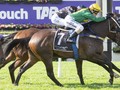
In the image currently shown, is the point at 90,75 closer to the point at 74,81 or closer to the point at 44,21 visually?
the point at 74,81

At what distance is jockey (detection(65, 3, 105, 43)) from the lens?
11.2m

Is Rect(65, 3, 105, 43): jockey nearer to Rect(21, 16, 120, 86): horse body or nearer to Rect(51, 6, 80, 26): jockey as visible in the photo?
Rect(21, 16, 120, 86): horse body

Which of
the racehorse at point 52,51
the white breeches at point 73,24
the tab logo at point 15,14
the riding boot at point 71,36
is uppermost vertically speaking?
the white breeches at point 73,24

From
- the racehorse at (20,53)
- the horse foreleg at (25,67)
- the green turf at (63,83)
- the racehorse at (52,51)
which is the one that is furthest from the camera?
the racehorse at (20,53)

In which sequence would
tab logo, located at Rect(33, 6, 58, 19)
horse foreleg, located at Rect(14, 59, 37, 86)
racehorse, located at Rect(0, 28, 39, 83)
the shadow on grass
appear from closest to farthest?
the shadow on grass → horse foreleg, located at Rect(14, 59, 37, 86) → racehorse, located at Rect(0, 28, 39, 83) → tab logo, located at Rect(33, 6, 58, 19)

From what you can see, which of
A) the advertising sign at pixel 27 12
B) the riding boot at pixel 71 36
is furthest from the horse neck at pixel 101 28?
the advertising sign at pixel 27 12

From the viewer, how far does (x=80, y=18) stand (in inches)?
451

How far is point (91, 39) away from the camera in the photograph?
37.1 feet

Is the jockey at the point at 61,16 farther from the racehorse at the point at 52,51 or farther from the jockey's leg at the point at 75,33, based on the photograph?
the jockey's leg at the point at 75,33

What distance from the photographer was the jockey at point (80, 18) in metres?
11.2

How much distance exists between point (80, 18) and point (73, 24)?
23 cm

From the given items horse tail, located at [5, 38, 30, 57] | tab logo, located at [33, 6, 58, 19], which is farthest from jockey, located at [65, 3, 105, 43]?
tab logo, located at [33, 6, 58, 19]

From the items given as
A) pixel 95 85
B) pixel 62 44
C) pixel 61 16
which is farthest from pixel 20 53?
pixel 95 85

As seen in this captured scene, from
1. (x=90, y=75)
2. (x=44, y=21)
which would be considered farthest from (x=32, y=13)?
(x=90, y=75)
